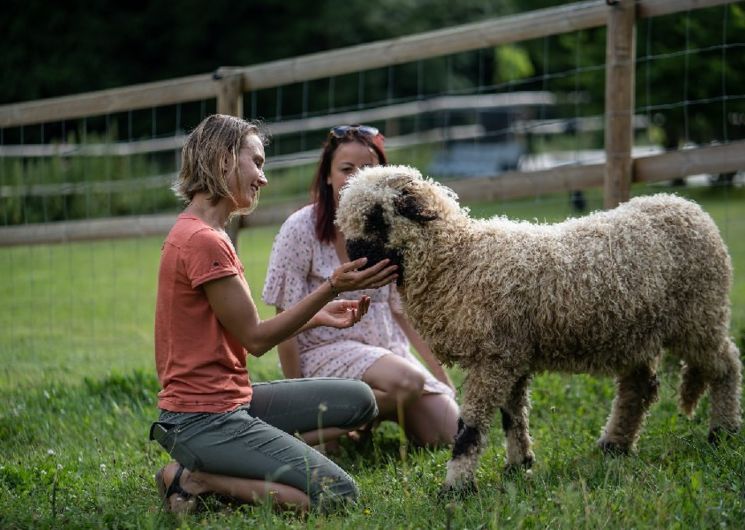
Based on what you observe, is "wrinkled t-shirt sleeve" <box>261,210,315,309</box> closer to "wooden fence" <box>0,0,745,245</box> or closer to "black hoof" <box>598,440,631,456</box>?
"wooden fence" <box>0,0,745,245</box>

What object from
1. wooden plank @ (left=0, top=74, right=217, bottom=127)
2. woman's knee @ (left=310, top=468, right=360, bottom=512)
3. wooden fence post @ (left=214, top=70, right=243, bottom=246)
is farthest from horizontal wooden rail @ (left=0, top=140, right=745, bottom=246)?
woman's knee @ (left=310, top=468, right=360, bottom=512)

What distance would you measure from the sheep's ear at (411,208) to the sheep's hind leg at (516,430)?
0.87m

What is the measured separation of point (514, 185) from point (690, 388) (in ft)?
5.11

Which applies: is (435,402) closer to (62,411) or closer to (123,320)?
(62,411)

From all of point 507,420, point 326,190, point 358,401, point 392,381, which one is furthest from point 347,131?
point 507,420

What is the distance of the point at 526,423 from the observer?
402 cm

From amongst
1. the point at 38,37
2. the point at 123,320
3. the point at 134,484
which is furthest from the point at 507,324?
the point at 38,37

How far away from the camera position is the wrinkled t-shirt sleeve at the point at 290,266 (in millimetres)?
4508

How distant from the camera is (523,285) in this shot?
365 centimetres

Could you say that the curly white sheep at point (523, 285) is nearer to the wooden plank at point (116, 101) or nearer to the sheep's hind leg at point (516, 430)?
the sheep's hind leg at point (516, 430)

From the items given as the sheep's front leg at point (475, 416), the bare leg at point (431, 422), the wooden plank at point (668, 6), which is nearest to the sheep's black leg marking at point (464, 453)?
the sheep's front leg at point (475, 416)

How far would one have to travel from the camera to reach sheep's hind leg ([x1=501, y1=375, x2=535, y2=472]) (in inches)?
157

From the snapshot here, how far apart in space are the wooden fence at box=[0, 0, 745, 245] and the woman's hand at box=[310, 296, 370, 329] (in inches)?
66.9

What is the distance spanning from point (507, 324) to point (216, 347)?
1123mm
